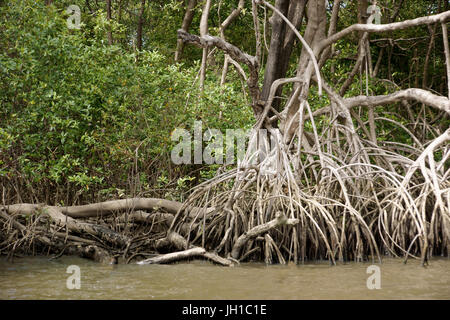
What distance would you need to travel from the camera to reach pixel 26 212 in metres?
6.30

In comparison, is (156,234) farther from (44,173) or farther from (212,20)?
(212,20)

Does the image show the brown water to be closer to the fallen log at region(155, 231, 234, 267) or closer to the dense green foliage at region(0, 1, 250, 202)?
the fallen log at region(155, 231, 234, 267)

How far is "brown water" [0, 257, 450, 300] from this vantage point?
4.37 meters

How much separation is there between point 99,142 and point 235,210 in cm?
206

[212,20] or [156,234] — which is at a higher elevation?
[212,20]

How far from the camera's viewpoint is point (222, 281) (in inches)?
191

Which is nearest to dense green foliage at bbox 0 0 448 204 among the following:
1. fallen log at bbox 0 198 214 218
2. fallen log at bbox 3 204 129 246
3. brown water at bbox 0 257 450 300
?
fallen log at bbox 0 198 214 218

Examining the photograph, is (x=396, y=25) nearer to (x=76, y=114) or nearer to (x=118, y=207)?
(x=118, y=207)

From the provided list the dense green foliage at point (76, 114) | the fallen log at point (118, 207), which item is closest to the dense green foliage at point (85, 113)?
the dense green foliage at point (76, 114)

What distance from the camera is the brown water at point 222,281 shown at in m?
4.37
